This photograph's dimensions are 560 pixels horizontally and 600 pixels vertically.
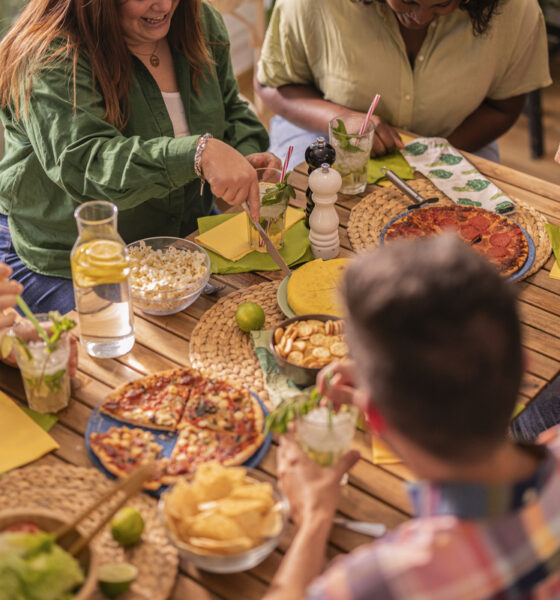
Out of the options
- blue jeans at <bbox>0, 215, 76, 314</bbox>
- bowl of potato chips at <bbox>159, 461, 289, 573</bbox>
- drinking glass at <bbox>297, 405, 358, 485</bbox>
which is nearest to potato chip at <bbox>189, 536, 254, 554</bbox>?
bowl of potato chips at <bbox>159, 461, 289, 573</bbox>

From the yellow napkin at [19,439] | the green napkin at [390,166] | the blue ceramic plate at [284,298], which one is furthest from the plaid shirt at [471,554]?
the green napkin at [390,166]

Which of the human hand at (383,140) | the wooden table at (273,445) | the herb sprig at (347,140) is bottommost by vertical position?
the wooden table at (273,445)

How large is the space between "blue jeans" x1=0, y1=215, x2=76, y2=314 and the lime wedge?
106 cm

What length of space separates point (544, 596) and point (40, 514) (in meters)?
0.69

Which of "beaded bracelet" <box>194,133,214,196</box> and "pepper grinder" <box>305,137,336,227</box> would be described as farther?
"pepper grinder" <box>305,137,336,227</box>

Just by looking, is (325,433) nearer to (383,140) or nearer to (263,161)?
(263,161)

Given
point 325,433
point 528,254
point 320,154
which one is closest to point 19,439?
point 325,433

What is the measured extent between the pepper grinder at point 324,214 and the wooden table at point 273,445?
7cm

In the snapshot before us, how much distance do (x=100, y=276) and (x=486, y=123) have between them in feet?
5.51

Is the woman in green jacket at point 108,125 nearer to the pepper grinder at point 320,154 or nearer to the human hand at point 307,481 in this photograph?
the pepper grinder at point 320,154

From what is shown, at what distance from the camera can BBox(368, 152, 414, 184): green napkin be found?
2172mm

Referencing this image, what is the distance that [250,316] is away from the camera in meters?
1.60

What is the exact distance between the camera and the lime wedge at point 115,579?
3.57 ft

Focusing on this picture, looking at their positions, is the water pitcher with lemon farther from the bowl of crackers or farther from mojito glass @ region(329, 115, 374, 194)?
mojito glass @ region(329, 115, 374, 194)
